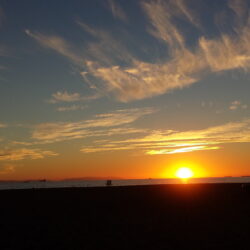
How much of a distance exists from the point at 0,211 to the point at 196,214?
14.8 m

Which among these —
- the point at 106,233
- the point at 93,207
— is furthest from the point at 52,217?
the point at 106,233

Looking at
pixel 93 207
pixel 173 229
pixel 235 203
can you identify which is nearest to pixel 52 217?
pixel 93 207

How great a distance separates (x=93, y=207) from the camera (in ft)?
91.1

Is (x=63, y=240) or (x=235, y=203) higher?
(x=235, y=203)

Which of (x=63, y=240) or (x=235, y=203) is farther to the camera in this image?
(x=235, y=203)

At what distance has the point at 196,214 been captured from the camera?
22750 millimetres

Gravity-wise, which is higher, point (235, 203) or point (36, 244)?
point (235, 203)

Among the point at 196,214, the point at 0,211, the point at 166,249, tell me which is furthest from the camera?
the point at 0,211

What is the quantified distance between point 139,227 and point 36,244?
568 centimetres

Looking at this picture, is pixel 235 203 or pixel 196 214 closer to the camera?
pixel 196 214

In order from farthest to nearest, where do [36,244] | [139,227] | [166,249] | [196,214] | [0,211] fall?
[0,211] < [196,214] < [139,227] < [36,244] < [166,249]

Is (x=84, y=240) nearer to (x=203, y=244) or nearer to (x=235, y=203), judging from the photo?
(x=203, y=244)

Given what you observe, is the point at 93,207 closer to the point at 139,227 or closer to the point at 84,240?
the point at 139,227

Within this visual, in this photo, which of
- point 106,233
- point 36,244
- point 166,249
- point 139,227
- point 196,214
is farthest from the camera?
point 196,214
